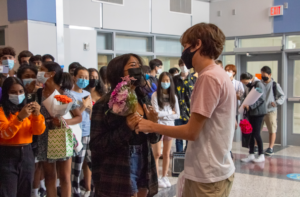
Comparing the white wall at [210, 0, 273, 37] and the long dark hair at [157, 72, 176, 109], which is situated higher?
the white wall at [210, 0, 273, 37]

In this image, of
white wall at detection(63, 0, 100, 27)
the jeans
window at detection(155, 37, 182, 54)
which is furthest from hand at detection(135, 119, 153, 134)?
window at detection(155, 37, 182, 54)

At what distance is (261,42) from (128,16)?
3.63m

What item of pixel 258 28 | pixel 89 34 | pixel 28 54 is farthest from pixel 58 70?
pixel 258 28

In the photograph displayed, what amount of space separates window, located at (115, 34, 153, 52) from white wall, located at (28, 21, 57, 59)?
1.89 m

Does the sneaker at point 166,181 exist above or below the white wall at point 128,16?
below

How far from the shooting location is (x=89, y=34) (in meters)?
6.71

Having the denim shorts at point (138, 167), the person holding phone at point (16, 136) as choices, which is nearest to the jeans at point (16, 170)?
the person holding phone at point (16, 136)

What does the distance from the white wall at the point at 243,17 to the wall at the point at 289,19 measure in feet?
0.55

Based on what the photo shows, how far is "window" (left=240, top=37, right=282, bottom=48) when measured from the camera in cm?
791

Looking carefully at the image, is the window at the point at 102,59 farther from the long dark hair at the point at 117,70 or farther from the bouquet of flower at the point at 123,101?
the bouquet of flower at the point at 123,101

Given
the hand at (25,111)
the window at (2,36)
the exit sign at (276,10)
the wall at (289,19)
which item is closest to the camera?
the hand at (25,111)

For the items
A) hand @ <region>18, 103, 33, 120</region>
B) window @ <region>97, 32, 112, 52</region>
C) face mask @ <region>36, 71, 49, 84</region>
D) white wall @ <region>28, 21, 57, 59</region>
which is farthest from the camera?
window @ <region>97, 32, 112, 52</region>

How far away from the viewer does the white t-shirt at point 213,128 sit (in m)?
1.65

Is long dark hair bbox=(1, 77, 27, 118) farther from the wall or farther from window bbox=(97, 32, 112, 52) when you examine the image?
the wall
